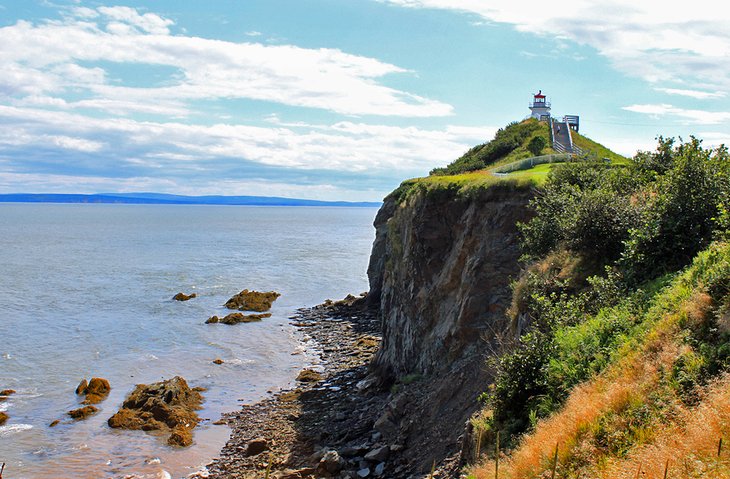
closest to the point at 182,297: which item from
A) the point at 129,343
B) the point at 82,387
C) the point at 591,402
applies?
the point at 129,343

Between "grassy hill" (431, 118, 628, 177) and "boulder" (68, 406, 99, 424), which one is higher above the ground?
"grassy hill" (431, 118, 628, 177)

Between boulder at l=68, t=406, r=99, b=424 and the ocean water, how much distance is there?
0.40 metres

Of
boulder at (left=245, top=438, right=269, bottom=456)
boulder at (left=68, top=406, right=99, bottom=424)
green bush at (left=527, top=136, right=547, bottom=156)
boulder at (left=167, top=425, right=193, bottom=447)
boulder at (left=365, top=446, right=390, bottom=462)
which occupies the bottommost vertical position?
boulder at (left=68, top=406, right=99, bottom=424)

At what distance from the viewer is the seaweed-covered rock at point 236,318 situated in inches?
1857

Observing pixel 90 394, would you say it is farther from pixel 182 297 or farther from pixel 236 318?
pixel 182 297

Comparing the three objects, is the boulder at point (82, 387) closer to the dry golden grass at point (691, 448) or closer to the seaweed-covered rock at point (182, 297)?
the seaweed-covered rock at point (182, 297)

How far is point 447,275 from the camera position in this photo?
84.2 ft

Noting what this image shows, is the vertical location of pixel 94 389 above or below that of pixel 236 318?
below

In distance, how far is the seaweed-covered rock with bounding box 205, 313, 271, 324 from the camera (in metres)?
47.2

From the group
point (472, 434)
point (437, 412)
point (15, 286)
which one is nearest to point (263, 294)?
point (15, 286)

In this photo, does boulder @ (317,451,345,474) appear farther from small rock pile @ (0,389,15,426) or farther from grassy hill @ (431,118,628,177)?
grassy hill @ (431,118,628,177)

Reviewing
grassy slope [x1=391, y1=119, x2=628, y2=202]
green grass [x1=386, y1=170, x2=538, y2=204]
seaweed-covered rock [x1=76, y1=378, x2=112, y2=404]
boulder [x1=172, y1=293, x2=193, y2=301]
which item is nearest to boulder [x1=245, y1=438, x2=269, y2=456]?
seaweed-covered rock [x1=76, y1=378, x2=112, y2=404]

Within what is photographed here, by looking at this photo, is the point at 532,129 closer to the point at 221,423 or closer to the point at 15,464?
the point at 221,423

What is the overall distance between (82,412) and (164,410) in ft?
12.5
